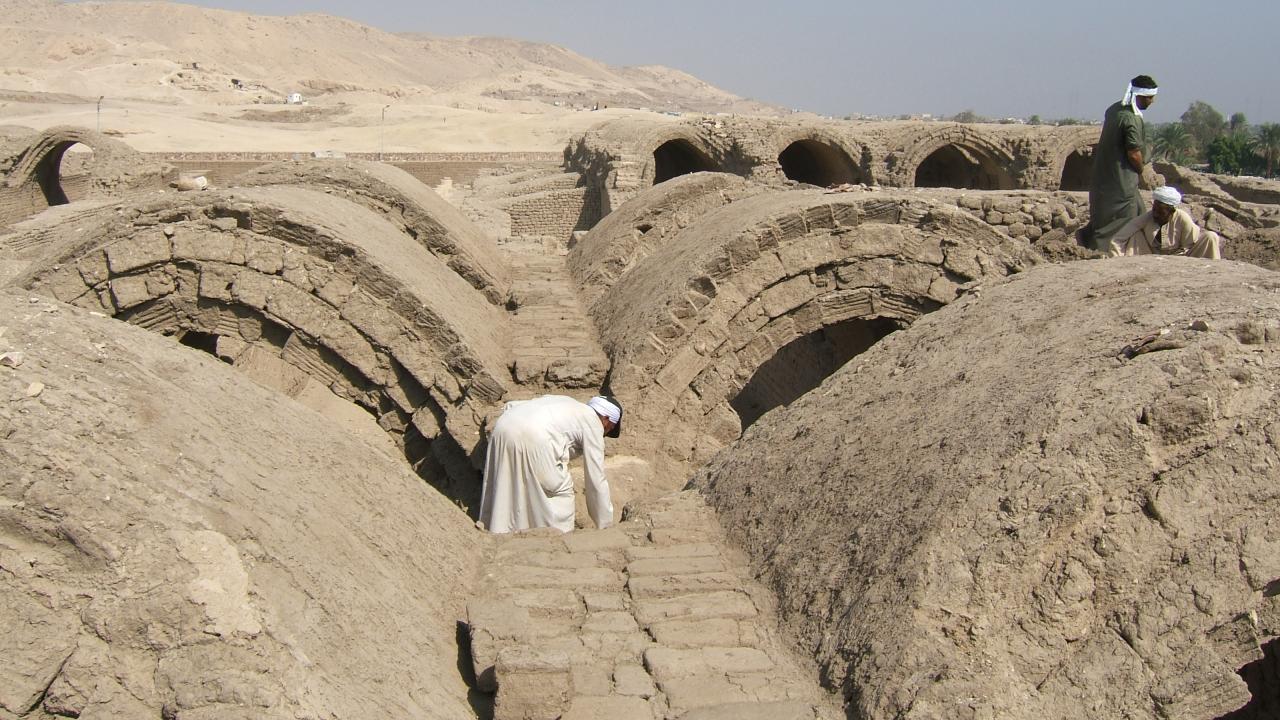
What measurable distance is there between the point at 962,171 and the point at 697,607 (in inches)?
633

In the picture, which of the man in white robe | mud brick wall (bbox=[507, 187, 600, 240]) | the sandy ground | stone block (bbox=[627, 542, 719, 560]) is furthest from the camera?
the sandy ground

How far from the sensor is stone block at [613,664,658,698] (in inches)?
123

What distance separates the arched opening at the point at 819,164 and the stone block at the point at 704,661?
13.4 meters

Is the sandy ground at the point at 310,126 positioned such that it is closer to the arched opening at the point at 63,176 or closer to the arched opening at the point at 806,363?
the arched opening at the point at 63,176

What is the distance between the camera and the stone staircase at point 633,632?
3.00 metres

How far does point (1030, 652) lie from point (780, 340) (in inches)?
161

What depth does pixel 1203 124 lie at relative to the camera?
5947 centimetres

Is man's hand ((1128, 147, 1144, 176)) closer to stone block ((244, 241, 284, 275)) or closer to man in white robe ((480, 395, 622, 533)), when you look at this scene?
man in white robe ((480, 395, 622, 533))

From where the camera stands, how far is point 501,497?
5.42 metres

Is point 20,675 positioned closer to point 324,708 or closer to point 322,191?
point 324,708

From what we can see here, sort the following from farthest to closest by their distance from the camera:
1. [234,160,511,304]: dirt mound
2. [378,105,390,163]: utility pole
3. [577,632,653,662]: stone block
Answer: [378,105,390,163]: utility pole → [234,160,511,304]: dirt mound → [577,632,653,662]: stone block

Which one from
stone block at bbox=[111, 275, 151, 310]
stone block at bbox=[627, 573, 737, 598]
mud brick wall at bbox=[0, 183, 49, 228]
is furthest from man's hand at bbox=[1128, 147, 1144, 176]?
mud brick wall at bbox=[0, 183, 49, 228]

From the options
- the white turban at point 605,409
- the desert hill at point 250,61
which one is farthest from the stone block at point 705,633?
the desert hill at point 250,61

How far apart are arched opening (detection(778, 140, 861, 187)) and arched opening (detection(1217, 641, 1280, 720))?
1285cm
